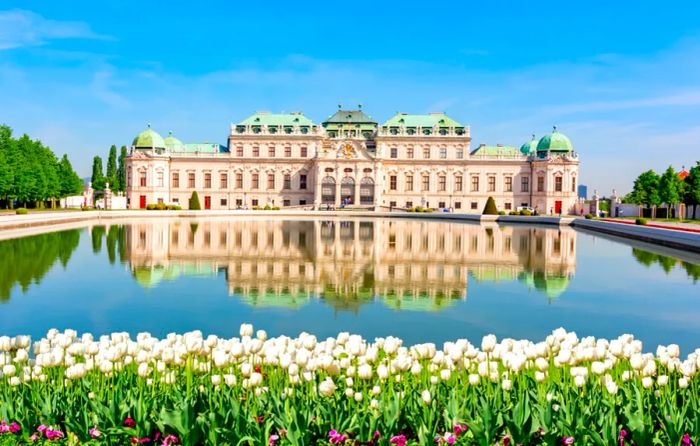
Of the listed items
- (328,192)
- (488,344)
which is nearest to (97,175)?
(328,192)

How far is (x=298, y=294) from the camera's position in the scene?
1434 centimetres

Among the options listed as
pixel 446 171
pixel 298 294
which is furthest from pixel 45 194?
pixel 298 294

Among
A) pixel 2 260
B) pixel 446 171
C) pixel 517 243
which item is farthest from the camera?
pixel 446 171

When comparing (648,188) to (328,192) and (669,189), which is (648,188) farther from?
(328,192)

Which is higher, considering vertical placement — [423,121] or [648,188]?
[423,121]

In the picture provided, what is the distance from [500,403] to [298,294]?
30.6ft

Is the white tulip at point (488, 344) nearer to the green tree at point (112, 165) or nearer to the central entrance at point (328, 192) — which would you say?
the central entrance at point (328, 192)

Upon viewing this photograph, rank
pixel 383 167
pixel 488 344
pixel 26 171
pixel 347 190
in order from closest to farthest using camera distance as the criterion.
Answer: pixel 488 344, pixel 26 171, pixel 347 190, pixel 383 167

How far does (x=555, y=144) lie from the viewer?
84250 millimetres

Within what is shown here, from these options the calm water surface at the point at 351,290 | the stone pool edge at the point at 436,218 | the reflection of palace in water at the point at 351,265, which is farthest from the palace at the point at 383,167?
the calm water surface at the point at 351,290

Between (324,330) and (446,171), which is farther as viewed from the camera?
(446,171)

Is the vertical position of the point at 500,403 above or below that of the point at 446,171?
below

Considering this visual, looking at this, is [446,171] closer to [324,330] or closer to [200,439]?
[324,330]

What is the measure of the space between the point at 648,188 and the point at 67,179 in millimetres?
76325
